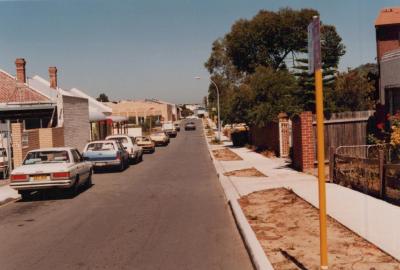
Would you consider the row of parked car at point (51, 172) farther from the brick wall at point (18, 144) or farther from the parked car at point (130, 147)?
the parked car at point (130, 147)

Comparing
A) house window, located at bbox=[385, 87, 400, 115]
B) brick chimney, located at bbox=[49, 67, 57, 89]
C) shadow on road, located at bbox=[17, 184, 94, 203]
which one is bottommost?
shadow on road, located at bbox=[17, 184, 94, 203]

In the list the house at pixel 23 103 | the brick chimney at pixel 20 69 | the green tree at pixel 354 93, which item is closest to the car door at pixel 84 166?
the house at pixel 23 103

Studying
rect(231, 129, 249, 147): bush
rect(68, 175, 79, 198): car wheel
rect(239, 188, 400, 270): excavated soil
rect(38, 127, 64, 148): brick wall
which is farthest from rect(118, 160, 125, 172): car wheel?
rect(231, 129, 249, 147): bush

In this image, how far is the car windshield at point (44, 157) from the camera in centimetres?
1418

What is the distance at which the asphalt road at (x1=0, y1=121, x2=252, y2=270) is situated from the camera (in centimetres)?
696

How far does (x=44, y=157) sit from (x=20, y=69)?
23.5m

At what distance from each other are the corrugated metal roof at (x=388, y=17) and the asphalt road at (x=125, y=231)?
15.4 metres

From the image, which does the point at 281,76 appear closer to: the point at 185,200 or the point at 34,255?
the point at 185,200

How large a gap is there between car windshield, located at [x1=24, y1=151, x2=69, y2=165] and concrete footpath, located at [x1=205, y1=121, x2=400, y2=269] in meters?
5.00

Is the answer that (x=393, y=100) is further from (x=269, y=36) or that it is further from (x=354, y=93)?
(x=269, y=36)

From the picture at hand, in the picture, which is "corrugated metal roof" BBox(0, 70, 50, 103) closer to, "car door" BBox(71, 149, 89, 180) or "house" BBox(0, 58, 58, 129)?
"house" BBox(0, 58, 58, 129)

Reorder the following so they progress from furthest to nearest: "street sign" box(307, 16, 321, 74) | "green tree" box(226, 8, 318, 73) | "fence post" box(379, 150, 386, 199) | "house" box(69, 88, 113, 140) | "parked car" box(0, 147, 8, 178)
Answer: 1. "green tree" box(226, 8, 318, 73)
2. "house" box(69, 88, 113, 140)
3. "parked car" box(0, 147, 8, 178)
4. "fence post" box(379, 150, 386, 199)
5. "street sign" box(307, 16, 321, 74)

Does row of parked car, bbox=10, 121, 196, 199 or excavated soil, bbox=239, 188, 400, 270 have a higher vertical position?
row of parked car, bbox=10, 121, 196, 199

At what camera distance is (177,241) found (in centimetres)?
802
